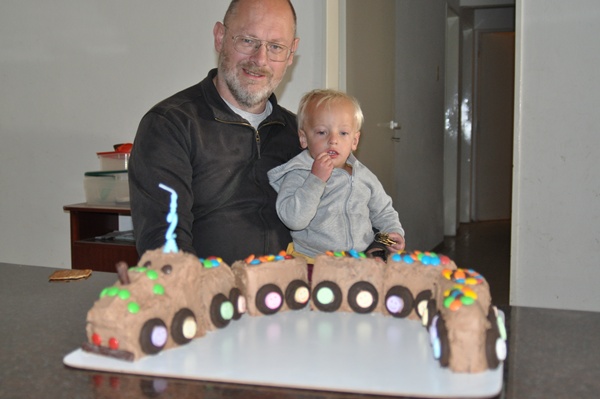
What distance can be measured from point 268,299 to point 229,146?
2.92 ft

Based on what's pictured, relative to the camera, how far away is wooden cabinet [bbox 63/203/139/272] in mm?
3217

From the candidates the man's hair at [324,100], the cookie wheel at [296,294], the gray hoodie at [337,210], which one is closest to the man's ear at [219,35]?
the man's hair at [324,100]

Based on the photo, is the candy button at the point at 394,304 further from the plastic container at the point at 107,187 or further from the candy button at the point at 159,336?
the plastic container at the point at 107,187

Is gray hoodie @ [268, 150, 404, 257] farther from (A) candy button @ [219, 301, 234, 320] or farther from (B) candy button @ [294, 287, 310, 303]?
(A) candy button @ [219, 301, 234, 320]

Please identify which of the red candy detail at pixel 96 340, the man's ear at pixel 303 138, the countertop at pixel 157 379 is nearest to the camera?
the countertop at pixel 157 379

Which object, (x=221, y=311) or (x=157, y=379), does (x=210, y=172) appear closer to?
(x=221, y=311)

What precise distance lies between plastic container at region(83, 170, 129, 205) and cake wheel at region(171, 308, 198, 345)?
2.47 meters

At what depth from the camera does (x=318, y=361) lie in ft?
2.88

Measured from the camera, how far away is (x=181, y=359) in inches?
34.9

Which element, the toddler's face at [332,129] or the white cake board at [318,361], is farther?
the toddler's face at [332,129]

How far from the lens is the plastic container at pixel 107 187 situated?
3.33m

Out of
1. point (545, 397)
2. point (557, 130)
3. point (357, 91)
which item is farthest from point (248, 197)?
point (357, 91)

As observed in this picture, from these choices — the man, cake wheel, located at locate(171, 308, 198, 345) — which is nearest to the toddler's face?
the man

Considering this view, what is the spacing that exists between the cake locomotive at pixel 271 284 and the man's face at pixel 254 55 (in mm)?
963
